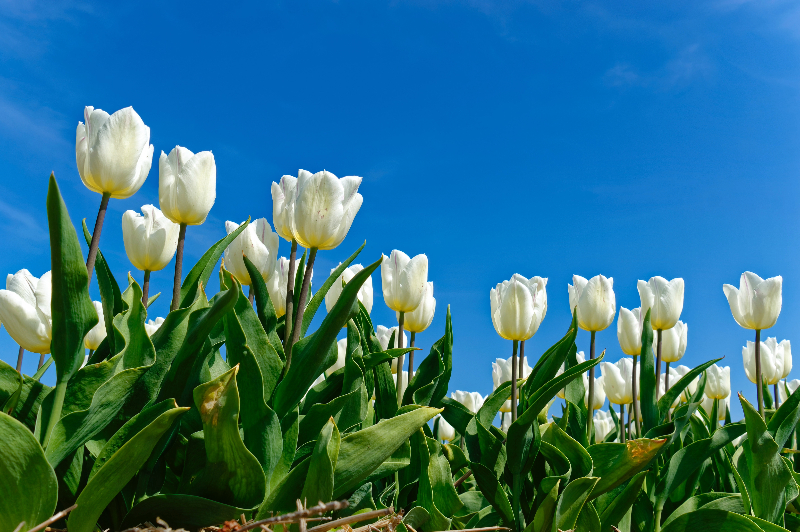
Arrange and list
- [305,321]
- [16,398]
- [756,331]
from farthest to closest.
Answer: [756,331] → [305,321] → [16,398]

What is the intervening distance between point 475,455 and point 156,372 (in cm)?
128

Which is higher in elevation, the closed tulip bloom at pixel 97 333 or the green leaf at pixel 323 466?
the closed tulip bloom at pixel 97 333

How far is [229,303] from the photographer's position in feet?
4.88

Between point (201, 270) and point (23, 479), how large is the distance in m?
0.82

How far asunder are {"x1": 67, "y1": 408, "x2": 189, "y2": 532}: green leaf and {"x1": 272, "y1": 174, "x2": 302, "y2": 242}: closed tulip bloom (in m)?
0.98

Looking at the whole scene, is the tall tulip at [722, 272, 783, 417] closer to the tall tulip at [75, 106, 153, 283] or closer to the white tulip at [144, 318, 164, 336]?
the white tulip at [144, 318, 164, 336]

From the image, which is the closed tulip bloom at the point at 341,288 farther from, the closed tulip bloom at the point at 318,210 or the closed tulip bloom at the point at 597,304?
the closed tulip bloom at the point at 597,304

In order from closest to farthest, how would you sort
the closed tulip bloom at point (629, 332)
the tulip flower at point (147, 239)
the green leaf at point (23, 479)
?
the green leaf at point (23, 479) < the tulip flower at point (147, 239) < the closed tulip bloom at point (629, 332)

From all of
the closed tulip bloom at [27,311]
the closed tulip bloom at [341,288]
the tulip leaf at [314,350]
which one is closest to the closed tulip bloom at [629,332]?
the closed tulip bloom at [341,288]

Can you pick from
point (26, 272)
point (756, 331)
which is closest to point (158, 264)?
point (26, 272)

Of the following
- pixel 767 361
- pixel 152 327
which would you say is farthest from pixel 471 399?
pixel 152 327

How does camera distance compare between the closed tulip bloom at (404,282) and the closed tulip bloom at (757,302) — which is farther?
the closed tulip bloom at (757,302)

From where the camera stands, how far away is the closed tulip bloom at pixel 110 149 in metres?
1.92

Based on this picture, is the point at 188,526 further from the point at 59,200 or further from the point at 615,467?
the point at 615,467
